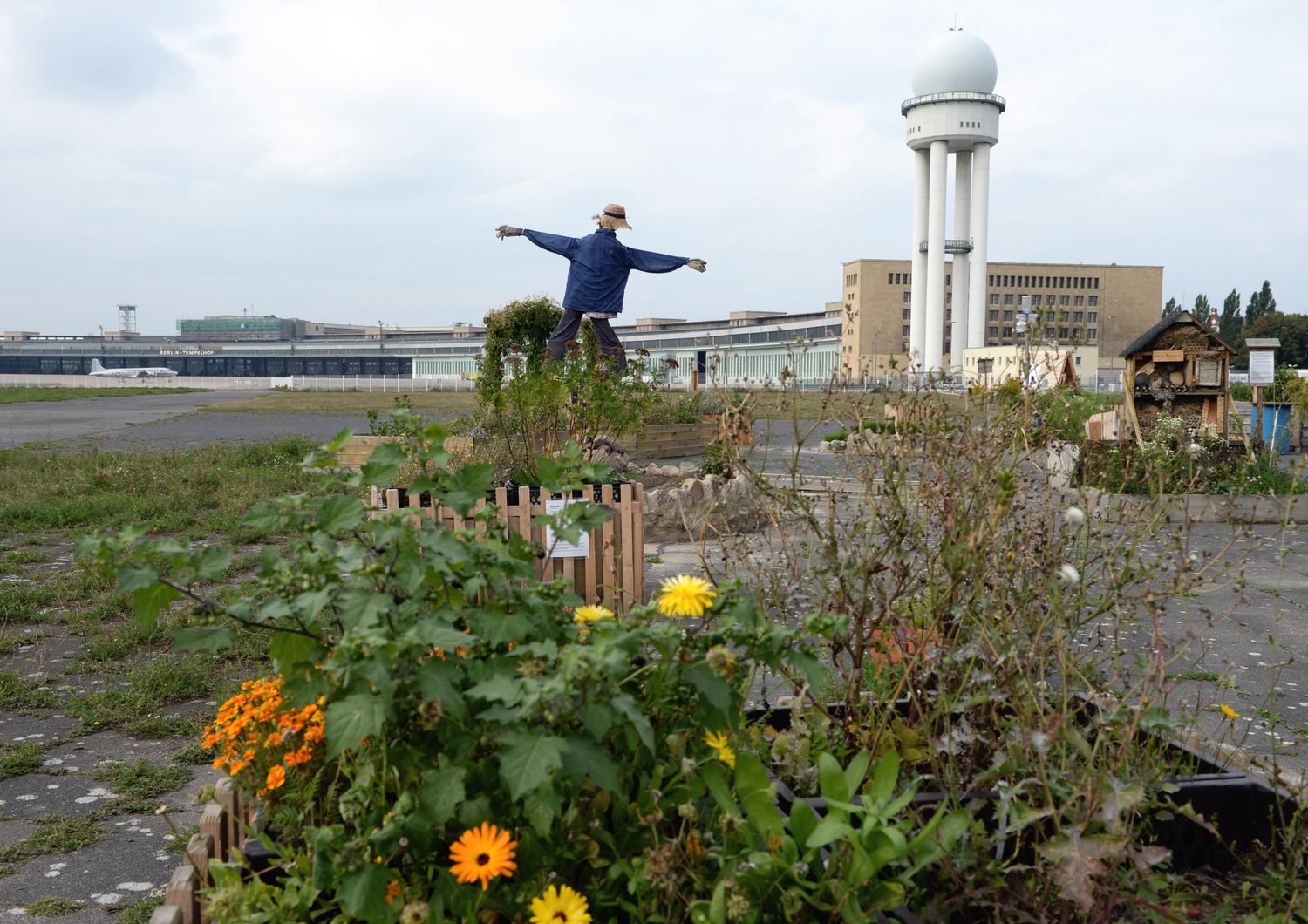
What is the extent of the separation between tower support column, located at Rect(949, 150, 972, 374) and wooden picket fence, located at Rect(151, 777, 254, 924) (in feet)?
232

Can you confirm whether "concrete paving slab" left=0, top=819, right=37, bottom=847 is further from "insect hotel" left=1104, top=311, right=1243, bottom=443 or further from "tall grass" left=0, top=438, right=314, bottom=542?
"insect hotel" left=1104, top=311, right=1243, bottom=443

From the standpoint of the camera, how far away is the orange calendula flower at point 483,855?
5.39ft

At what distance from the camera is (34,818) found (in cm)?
329

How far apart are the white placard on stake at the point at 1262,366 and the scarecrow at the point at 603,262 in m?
8.60

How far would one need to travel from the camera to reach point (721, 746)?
2002 mm

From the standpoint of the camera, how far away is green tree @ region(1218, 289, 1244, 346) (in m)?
91.9

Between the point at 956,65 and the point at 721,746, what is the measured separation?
6882 centimetres

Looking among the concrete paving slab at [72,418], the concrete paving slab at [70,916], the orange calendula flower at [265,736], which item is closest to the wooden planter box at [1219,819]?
the orange calendula flower at [265,736]

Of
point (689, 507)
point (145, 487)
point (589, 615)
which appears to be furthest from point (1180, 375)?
point (589, 615)

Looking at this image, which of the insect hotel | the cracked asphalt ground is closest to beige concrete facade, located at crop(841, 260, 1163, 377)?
the insect hotel

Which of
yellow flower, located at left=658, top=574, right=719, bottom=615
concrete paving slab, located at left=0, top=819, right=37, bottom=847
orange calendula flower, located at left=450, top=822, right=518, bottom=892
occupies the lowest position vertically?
concrete paving slab, located at left=0, top=819, right=37, bottom=847

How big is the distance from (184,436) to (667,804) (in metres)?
19.3

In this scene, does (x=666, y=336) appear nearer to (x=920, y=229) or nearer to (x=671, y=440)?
(x=920, y=229)

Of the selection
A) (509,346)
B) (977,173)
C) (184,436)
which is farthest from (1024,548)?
(977,173)
